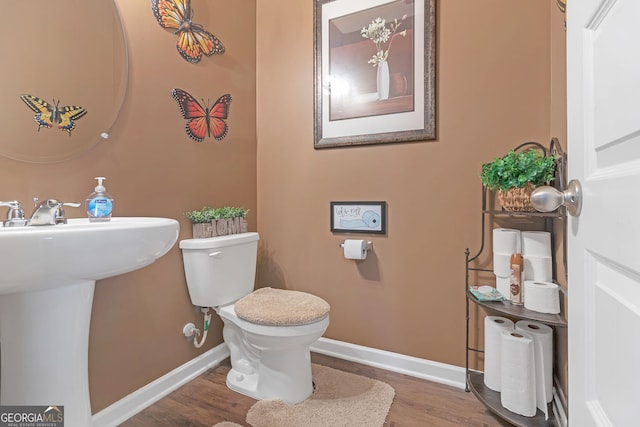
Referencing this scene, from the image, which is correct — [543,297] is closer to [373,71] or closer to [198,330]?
[373,71]

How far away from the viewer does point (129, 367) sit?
1.35 metres

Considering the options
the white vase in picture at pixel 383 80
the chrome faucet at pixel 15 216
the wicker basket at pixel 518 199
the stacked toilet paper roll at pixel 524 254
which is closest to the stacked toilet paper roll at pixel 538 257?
the stacked toilet paper roll at pixel 524 254

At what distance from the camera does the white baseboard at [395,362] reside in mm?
1579

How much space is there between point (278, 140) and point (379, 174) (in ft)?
2.39

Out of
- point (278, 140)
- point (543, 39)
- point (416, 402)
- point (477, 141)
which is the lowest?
point (416, 402)

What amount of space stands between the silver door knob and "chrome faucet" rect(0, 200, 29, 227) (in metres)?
1.33

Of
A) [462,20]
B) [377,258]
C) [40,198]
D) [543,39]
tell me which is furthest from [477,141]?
[40,198]

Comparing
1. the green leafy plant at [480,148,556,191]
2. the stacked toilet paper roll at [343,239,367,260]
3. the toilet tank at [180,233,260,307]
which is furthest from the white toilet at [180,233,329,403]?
the green leafy plant at [480,148,556,191]

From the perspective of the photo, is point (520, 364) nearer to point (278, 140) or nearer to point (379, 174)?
point (379, 174)

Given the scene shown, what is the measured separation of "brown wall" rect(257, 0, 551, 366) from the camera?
1.45 m

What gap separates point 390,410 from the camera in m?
1.39

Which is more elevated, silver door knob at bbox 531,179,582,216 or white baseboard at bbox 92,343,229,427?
silver door knob at bbox 531,179,582,216

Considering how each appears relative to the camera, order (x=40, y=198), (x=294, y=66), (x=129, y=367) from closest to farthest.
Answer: (x=40, y=198)
(x=129, y=367)
(x=294, y=66)

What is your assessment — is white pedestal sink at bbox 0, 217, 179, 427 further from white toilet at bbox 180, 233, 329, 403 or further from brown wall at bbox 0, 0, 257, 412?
white toilet at bbox 180, 233, 329, 403
